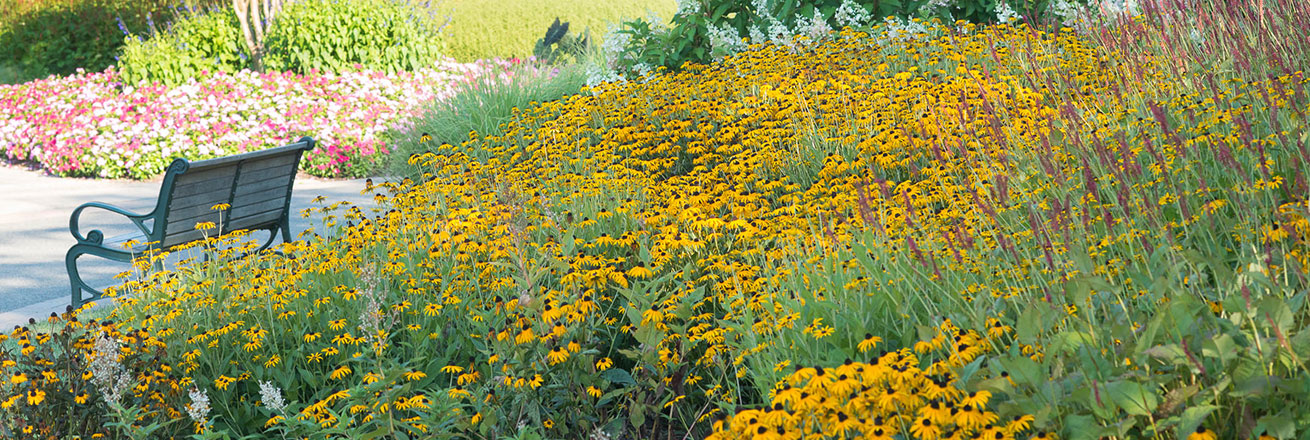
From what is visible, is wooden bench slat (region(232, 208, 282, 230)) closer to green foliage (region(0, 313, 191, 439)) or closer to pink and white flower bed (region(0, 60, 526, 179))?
green foliage (region(0, 313, 191, 439))

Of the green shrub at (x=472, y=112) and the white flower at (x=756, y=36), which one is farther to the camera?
the green shrub at (x=472, y=112)

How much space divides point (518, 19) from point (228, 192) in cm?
1506

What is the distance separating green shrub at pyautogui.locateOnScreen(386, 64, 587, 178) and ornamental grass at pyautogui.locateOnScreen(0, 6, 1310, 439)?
2.84 m

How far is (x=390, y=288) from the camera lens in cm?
409

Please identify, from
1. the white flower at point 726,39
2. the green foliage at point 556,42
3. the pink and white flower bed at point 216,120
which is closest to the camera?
the white flower at point 726,39

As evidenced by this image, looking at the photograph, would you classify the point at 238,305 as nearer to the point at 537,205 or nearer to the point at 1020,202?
the point at 537,205

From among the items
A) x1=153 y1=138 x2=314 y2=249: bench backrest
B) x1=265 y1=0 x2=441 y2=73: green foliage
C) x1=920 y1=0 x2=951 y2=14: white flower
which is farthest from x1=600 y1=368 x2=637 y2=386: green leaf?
x1=265 y1=0 x2=441 y2=73: green foliage

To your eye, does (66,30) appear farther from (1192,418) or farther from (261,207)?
(1192,418)

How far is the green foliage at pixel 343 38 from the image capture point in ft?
42.0

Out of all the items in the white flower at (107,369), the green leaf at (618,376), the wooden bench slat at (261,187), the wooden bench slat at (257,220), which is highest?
the white flower at (107,369)

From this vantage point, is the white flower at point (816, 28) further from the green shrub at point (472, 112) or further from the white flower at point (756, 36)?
the green shrub at point (472, 112)

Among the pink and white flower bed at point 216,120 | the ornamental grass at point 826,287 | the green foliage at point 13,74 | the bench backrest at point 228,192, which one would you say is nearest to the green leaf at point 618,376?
the ornamental grass at point 826,287

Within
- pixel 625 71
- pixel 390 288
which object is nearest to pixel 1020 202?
pixel 390 288

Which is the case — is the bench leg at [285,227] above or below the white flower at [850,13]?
below
